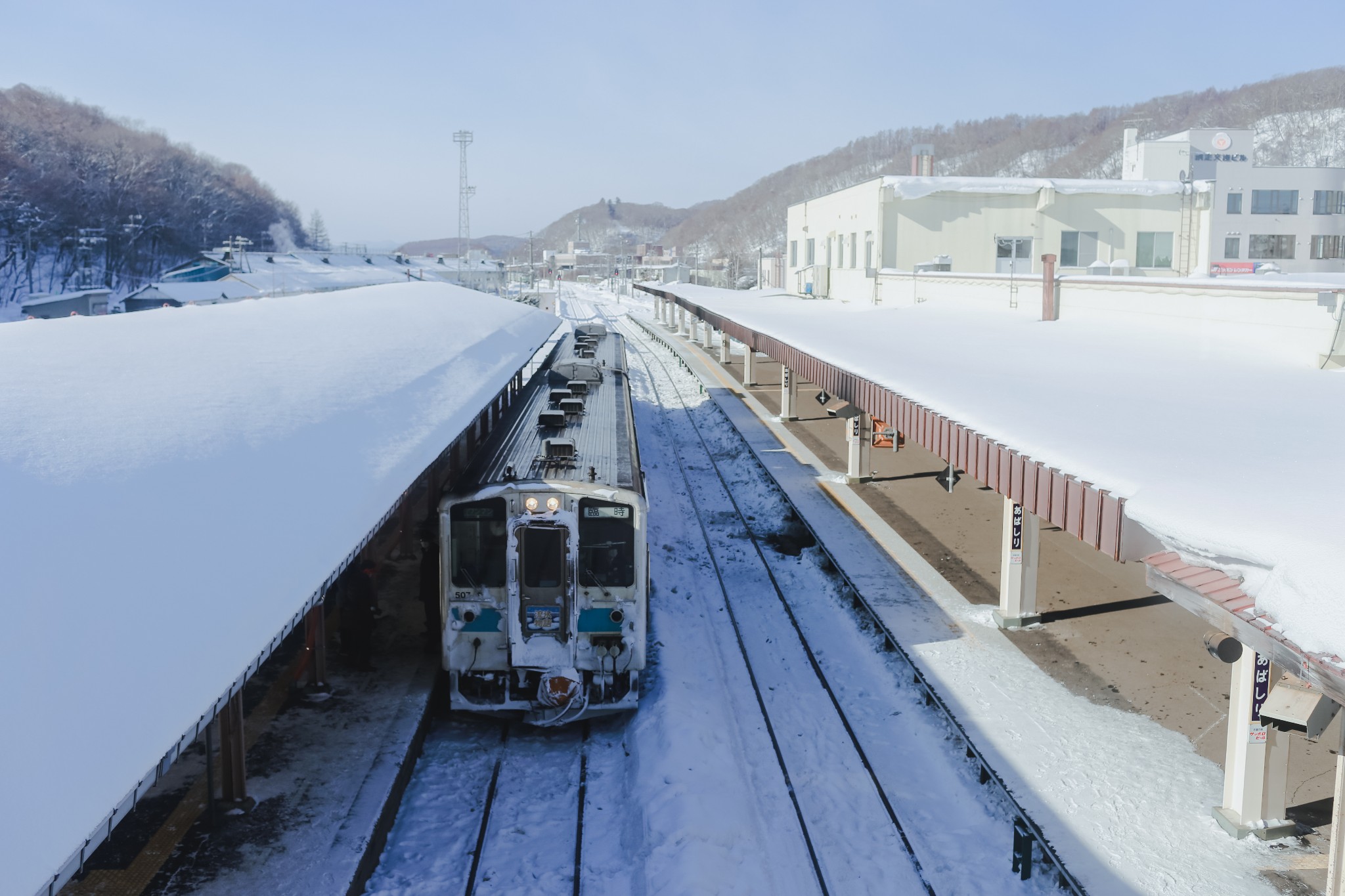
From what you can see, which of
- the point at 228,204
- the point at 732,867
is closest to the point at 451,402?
the point at 732,867

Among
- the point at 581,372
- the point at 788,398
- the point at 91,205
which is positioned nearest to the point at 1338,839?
the point at 581,372

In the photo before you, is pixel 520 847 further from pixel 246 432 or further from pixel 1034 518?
pixel 1034 518

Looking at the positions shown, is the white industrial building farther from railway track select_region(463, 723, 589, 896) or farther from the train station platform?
railway track select_region(463, 723, 589, 896)

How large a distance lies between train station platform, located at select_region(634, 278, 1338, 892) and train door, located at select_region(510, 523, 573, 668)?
4.77 m

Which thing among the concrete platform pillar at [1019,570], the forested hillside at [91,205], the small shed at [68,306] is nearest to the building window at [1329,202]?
the concrete platform pillar at [1019,570]

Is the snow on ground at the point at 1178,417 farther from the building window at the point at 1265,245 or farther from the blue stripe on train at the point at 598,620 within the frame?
the building window at the point at 1265,245

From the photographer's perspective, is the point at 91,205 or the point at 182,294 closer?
the point at 182,294

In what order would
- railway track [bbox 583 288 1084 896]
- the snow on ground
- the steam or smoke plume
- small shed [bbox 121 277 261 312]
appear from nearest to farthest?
the snow on ground
railway track [bbox 583 288 1084 896]
small shed [bbox 121 277 261 312]
the steam or smoke plume

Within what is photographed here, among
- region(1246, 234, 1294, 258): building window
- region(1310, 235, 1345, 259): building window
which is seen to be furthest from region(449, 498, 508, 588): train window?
region(1310, 235, 1345, 259): building window

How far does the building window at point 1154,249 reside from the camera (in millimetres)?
37344

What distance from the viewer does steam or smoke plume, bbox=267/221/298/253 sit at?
138 meters

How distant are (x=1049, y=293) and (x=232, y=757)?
21187 mm

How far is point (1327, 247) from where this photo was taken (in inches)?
1853

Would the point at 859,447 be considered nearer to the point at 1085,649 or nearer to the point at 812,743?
the point at 1085,649
